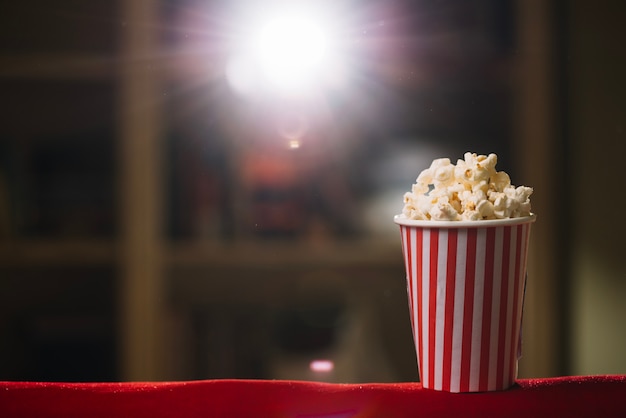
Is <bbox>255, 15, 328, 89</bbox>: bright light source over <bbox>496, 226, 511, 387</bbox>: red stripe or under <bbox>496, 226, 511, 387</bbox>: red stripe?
over

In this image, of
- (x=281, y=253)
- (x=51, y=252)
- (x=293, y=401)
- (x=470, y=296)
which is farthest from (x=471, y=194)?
(x=51, y=252)

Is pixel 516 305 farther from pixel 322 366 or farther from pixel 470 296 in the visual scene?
pixel 322 366

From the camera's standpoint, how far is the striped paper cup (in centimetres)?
64

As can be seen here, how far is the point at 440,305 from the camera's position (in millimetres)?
654

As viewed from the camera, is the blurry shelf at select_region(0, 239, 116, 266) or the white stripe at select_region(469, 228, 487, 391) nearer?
the white stripe at select_region(469, 228, 487, 391)

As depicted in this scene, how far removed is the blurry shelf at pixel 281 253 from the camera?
2027 millimetres

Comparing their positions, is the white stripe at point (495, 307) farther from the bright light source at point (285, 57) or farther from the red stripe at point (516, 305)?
the bright light source at point (285, 57)

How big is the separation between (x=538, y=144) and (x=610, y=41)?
0.32 metres

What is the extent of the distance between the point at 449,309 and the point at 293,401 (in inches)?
6.5

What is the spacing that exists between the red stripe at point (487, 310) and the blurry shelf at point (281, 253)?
1.37 meters

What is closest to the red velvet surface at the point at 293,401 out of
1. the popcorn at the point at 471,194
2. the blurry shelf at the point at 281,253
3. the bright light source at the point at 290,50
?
the popcorn at the point at 471,194

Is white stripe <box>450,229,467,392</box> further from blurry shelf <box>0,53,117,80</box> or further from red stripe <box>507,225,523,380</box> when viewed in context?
blurry shelf <box>0,53,117,80</box>

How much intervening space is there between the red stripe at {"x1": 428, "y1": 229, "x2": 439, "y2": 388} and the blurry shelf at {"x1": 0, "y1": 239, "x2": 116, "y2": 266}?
1.54m

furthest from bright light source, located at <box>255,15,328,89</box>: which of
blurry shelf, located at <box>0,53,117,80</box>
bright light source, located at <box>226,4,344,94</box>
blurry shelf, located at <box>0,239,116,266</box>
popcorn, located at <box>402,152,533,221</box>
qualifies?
popcorn, located at <box>402,152,533,221</box>
